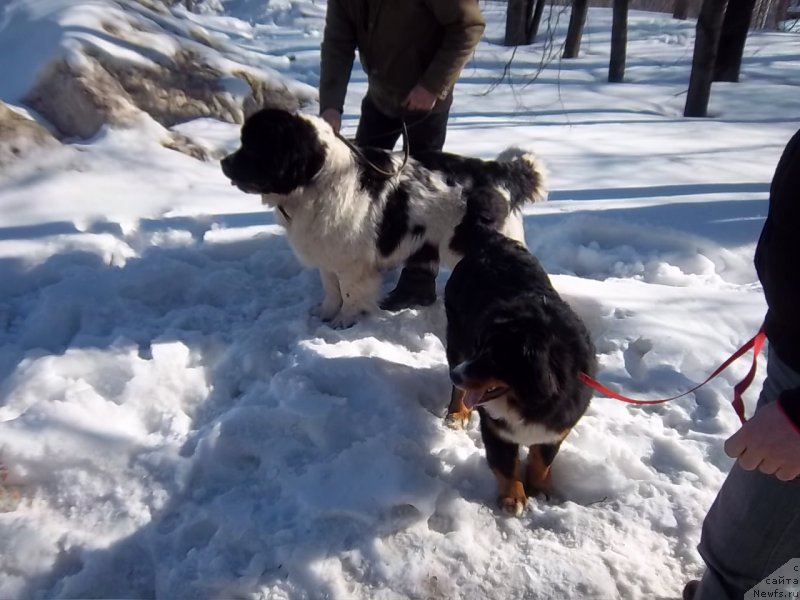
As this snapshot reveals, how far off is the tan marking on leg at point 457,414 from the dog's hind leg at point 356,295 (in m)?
1.09

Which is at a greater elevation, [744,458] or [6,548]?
[744,458]

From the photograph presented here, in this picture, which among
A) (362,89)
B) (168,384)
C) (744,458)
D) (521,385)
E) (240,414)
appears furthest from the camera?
(362,89)

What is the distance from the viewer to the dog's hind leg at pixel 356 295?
385cm

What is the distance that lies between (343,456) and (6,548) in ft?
4.20

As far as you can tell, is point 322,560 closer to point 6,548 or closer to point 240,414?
point 240,414

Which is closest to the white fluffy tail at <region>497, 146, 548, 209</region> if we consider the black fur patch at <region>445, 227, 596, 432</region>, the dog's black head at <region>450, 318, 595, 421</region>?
the black fur patch at <region>445, 227, 596, 432</region>

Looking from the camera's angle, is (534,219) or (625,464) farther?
(534,219)

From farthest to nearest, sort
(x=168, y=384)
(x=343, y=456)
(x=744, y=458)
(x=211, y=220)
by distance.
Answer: (x=211, y=220), (x=168, y=384), (x=343, y=456), (x=744, y=458)

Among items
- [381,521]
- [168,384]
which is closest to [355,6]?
[168,384]

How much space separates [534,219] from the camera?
201 inches

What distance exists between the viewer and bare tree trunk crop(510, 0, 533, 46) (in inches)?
613

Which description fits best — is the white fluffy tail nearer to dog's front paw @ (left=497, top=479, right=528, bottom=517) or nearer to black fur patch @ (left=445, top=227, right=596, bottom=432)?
black fur patch @ (left=445, top=227, right=596, bottom=432)

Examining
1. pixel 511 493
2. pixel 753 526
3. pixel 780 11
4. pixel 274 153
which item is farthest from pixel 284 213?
pixel 780 11

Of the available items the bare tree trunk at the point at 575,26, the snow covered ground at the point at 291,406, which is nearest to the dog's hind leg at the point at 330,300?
the snow covered ground at the point at 291,406
